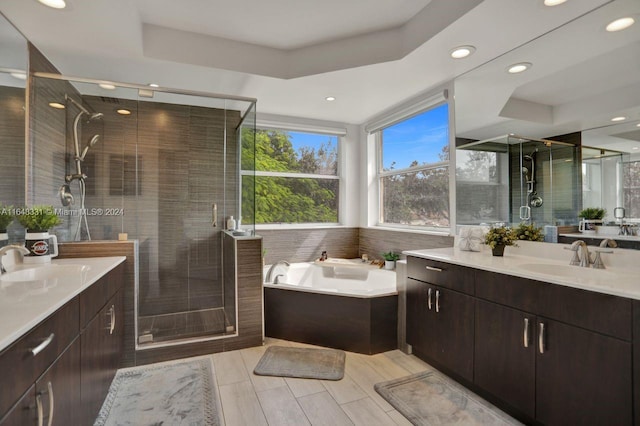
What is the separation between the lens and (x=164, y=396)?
2078 mm

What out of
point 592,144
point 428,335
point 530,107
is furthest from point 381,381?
point 530,107

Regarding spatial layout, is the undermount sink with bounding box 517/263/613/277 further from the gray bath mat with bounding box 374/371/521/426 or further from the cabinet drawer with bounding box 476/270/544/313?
the gray bath mat with bounding box 374/371/521/426

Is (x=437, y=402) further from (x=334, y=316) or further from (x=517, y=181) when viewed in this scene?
(x=517, y=181)

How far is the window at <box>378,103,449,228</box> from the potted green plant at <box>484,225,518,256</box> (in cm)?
89

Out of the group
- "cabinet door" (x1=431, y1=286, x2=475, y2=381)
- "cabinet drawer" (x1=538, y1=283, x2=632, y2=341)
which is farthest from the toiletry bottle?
"cabinet drawer" (x1=538, y1=283, x2=632, y2=341)

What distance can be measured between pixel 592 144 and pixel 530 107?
51cm

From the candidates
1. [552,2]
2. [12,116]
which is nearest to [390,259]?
[552,2]

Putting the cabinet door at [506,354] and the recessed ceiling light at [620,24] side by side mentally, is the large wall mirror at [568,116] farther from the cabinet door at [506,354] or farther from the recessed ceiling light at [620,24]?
the cabinet door at [506,354]

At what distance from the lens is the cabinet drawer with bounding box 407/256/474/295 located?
212 cm

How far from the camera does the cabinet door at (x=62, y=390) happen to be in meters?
1.08

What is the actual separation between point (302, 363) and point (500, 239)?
1.73 meters

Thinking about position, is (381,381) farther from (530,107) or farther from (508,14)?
(508,14)

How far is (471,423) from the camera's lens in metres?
1.81

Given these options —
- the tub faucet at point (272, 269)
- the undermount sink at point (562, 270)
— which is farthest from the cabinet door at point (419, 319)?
the tub faucet at point (272, 269)
